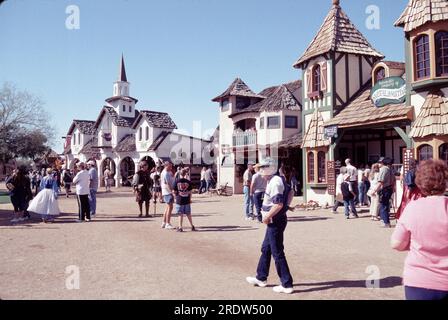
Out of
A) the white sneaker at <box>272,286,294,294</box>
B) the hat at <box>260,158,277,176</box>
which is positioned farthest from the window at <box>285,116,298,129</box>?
the white sneaker at <box>272,286,294,294</box>

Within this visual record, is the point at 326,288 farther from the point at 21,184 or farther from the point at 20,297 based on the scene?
the point at 21,184

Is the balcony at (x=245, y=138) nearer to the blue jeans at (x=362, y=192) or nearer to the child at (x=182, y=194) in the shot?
the blue jeans at (x=362, y=192)

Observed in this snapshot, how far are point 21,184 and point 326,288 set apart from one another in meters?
11.1

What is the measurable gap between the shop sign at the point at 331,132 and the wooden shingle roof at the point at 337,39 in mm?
3466

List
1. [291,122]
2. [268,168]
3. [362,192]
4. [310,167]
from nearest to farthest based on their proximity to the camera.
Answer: [268,168] → [362,192] → [310,167] → [291,122]

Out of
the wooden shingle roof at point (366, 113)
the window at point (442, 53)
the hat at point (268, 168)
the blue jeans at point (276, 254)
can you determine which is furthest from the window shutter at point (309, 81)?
the blue jeans at point (276, 254)

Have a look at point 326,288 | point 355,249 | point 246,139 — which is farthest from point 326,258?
point 246,139

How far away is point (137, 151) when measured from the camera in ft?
129

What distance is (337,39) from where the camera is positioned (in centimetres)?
1739

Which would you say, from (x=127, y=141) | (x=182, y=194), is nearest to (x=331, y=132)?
(x=182, y=194)

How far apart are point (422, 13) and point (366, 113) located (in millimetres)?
4048

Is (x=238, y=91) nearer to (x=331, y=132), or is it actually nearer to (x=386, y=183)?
(x=331, y=132)

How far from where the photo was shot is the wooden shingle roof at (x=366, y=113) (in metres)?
13.6
